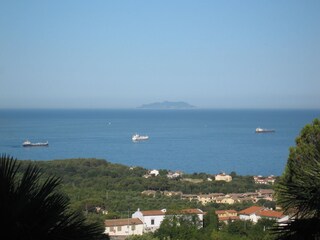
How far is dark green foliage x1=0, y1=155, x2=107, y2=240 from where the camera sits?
92.7 inches

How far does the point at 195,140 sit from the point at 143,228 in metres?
56.0

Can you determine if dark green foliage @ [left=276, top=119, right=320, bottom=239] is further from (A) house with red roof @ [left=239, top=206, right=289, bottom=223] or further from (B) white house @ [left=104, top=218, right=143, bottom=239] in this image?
(A) house with red roof @ [left=239, top=206, right=289, bottom=223]

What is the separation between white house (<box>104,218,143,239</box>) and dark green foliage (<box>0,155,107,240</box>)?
15.8 m

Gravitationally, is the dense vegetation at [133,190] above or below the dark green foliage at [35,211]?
below

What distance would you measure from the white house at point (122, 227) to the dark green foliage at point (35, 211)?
1578 centimetres

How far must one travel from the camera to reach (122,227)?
18.9 metres

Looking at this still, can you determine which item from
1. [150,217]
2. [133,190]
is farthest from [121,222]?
[133,190]

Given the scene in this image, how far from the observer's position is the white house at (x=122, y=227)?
18.4 meters

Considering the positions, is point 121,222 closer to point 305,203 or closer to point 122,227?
point 122,227

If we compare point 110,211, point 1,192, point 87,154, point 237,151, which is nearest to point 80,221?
point 1,192

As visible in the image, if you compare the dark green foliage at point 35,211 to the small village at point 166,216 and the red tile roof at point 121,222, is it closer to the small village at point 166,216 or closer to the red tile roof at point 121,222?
the small village at point 166,216

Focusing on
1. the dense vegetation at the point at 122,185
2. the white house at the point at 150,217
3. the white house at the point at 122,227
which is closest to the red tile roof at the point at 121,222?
the white house at the point at 122,227

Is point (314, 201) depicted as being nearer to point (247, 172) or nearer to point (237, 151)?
point (247, 172)

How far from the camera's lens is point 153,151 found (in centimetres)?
6556
